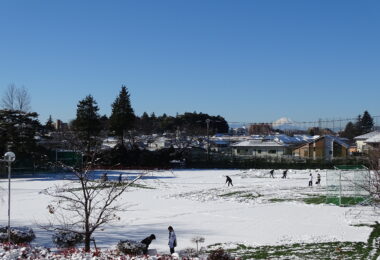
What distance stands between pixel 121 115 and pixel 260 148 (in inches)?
953

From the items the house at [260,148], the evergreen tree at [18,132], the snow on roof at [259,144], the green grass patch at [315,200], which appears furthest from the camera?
the snow on roof at [259,144]

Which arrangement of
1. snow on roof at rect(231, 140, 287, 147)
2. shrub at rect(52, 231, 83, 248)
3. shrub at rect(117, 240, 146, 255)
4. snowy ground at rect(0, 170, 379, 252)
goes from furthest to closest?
snow on roof at rect(231, 140, 287, 147) → snowy ground at rect(0, 170, 379, 252) → shrub at rect(52, 231, 83, 248) → shrub at rect(117, 240, 146, 255)

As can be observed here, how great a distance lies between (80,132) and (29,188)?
85.4 ft

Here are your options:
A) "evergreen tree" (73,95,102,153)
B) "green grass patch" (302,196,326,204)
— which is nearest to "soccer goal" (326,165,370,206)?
"green grass patch" (302,196,326,204)

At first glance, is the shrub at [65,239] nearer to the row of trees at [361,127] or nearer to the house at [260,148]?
the house at [260,148]

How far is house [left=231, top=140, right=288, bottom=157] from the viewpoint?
7750 cm

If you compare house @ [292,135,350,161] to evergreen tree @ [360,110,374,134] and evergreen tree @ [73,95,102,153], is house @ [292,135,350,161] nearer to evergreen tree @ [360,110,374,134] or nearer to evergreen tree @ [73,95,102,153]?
evergreen tree @ [73,95,102,153]

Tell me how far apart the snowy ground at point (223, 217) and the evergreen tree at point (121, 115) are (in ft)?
120

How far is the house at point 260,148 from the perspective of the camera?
7750 cm

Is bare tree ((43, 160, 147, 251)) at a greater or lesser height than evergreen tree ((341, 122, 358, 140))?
lesser

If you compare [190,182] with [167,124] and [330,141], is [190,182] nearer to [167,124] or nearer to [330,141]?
[330,141]

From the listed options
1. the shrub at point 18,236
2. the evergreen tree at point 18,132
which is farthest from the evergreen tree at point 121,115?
the shrub at point 18,236

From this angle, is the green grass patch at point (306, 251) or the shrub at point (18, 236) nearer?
the green grass patch at point (306, 251)

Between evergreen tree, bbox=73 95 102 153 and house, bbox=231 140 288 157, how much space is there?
2578 centimetres
